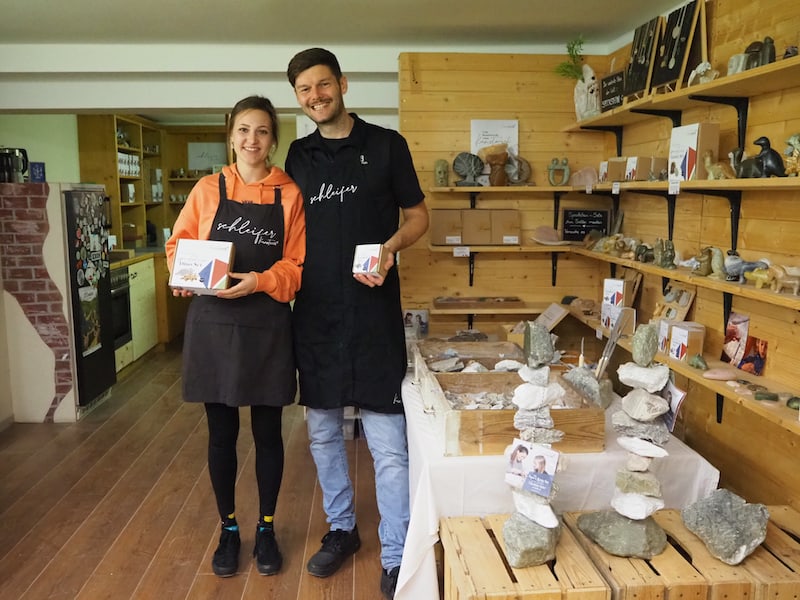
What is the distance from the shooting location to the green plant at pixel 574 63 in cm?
345

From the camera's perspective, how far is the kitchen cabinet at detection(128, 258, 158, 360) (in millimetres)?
5299

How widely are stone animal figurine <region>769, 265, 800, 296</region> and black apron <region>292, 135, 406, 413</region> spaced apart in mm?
1182

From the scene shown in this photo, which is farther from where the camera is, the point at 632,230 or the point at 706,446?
the point at 632,230

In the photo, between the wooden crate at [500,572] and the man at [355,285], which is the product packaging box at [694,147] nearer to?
the man at [355,285]

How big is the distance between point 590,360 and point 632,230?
27.8 inches

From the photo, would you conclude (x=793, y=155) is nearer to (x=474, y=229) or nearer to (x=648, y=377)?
(x=648, y=377)

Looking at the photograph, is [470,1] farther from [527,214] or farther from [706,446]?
[706,446]

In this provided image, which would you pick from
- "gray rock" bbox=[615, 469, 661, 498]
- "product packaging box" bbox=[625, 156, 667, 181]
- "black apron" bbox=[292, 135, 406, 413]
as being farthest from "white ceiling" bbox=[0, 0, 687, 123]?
"gray rock" bbox=[615, 469, 661, 498]

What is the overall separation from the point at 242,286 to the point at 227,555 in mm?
1033

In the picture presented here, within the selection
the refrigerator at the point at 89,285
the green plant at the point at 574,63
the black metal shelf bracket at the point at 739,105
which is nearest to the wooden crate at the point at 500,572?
the black metal shelf bracket at the point at 739,105

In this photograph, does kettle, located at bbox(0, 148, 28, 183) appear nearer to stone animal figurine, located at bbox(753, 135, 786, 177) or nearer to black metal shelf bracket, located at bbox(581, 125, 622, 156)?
black metal shelf bracket, located at bbox(581, 125, 622, 156)

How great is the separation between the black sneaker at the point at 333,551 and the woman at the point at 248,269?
62 cm

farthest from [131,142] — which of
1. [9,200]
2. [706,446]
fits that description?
[706,446]

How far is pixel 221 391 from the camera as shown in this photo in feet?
7.05
